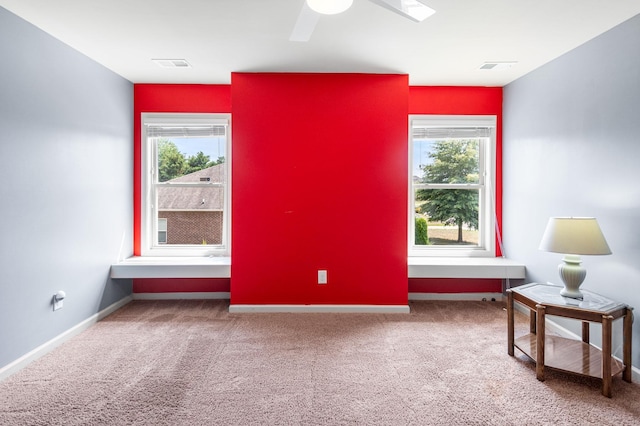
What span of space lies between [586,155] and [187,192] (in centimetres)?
392

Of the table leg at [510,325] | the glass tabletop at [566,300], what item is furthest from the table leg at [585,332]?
the table leg at [510,325]

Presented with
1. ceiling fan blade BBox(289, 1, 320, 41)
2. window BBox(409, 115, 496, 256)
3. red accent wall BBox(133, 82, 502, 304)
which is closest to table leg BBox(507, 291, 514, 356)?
red accent wall BBox(133, 82, 502, 304)

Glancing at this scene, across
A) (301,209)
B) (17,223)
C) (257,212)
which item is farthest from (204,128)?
(17,223)

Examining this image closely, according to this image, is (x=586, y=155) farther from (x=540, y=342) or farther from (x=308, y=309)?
(x=308, y=309)

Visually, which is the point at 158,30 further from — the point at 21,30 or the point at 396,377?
the point at 396,377

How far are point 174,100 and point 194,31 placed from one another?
1.45 meters

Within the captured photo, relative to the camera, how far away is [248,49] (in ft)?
9.29

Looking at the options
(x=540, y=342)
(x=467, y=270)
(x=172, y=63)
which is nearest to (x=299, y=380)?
(x=540, y=342)

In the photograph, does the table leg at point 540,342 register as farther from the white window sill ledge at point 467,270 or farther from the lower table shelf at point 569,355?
the white window sill ledge at point 467,270

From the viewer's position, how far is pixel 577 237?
7.27 feet

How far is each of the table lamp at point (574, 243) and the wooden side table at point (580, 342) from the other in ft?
0.43

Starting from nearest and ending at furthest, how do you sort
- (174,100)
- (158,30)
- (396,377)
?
(396,377) < (158,30) < (174,100)

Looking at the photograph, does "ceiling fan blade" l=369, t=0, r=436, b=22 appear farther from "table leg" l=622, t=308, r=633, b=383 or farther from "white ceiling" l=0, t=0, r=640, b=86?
"table leg" l=622, t=308, r=633, b=383

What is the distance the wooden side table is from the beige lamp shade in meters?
0.34
